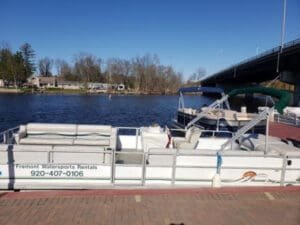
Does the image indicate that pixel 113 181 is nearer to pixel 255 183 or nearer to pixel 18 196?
pixel 18 196

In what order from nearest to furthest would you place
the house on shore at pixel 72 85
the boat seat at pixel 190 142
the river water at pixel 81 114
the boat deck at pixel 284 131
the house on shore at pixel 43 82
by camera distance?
1. the boat seat at pixel 190 142
2. the boat deck at pixel 284 131
3. the river water at pixel 81 114
4. the house on shore at pixel 43 82
5. the house on shore at pixel 72 85

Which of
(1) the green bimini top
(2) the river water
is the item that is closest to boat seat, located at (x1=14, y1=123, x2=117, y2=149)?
(1) the green bimini top

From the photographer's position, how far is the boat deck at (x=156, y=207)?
6129 mm

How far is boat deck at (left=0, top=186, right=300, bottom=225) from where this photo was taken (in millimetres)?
6129

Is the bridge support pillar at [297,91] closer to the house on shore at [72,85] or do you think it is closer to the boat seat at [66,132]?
the boat seat at [66,132]

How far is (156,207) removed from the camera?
670 centimetres

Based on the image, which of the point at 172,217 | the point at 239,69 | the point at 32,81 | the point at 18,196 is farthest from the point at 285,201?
the point at 32,81

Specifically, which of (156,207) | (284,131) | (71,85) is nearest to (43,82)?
(71,85)

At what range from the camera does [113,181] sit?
8805 millimetres

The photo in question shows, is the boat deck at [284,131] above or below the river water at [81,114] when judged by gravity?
above

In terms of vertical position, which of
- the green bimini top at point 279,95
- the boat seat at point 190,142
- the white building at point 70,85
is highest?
the white building at point 70,85

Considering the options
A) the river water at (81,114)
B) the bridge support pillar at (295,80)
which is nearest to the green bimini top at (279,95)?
the river water at (81,114)

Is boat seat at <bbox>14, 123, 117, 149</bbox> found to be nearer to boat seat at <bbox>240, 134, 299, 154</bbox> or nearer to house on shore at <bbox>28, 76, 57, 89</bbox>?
boat seat at <bbox>240, 134, 299, 154</bbox>

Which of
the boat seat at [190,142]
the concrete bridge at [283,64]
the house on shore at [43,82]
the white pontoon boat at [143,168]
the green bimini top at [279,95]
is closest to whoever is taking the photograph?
the white pontoon boat at [143,168]
